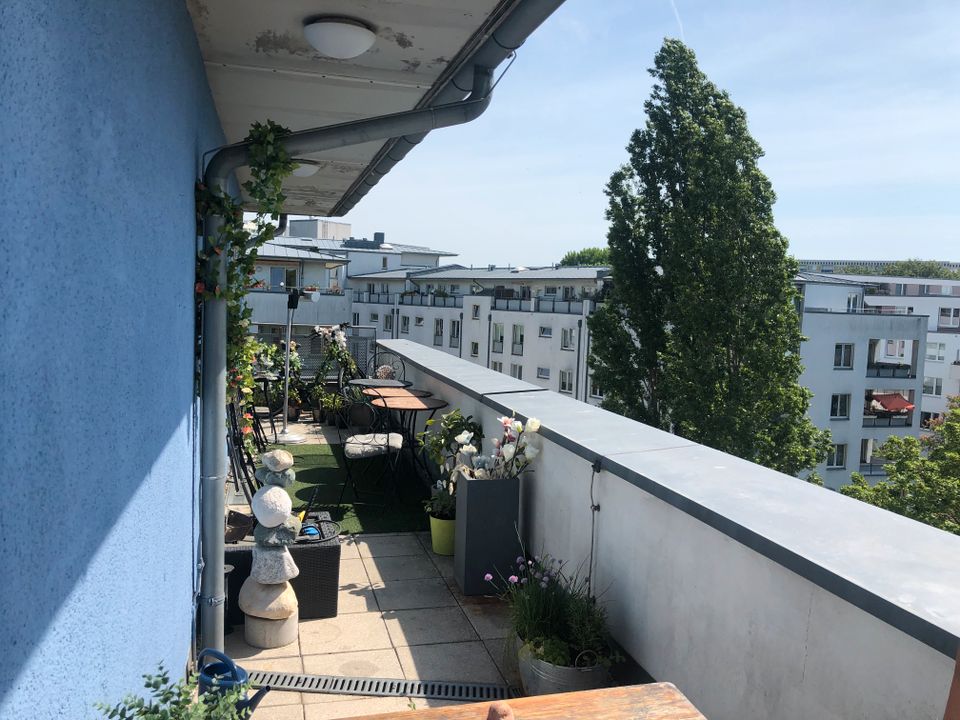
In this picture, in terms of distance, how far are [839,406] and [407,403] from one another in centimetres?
3702

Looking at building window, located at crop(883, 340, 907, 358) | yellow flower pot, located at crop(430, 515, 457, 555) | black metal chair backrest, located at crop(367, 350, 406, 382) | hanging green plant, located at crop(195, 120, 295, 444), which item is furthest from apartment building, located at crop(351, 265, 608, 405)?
hanging green plant, located at crop(195, 120, 295, 444)

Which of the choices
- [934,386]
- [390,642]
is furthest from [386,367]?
[934,386]

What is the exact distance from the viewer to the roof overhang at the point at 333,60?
9.09 feet

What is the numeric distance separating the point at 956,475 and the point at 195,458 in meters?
29.7

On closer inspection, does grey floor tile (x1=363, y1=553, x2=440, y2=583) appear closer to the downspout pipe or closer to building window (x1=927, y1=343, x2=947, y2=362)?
the downspout pipe

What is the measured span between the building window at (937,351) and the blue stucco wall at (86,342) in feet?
217

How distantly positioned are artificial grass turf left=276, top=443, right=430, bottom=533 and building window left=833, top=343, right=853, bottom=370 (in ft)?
114

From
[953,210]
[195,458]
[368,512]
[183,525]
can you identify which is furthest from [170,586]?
[953,210]

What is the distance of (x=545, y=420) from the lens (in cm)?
499

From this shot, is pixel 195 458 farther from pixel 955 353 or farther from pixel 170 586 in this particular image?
pixel 955 353

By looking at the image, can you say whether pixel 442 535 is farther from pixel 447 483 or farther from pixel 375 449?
pixel 375 449

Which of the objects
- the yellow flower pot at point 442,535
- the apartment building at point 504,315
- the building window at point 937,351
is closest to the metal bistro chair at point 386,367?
the yellow flower pot at point 442,535

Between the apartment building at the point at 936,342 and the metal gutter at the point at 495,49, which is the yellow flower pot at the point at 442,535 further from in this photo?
the apartment building at the point at 936,342

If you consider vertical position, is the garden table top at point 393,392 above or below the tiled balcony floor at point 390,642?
above
